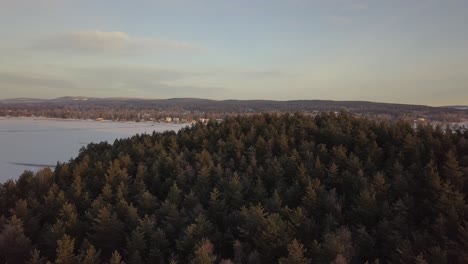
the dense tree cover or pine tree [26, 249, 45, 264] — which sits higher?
the dense tree cover

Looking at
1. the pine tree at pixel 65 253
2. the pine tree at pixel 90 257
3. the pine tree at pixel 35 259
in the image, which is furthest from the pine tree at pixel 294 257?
the pine tree at pixel 35 259

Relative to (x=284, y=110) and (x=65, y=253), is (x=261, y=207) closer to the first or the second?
(x=65, y=253)

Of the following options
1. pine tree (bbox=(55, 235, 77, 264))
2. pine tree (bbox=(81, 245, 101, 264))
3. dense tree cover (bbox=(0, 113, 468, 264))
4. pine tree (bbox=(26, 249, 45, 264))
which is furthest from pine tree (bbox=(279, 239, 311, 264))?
pine tree (bbox=(26, 249, 45, 264))

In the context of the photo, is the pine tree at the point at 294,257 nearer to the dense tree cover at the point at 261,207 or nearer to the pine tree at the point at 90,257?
the dense tree cover at the point at 261,207

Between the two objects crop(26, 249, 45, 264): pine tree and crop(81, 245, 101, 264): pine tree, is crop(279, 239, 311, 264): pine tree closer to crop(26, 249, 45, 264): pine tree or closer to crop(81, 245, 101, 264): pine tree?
crop(81, 245, 101, 264): pine tree

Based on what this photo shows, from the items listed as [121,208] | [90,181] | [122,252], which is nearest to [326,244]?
[122,252]

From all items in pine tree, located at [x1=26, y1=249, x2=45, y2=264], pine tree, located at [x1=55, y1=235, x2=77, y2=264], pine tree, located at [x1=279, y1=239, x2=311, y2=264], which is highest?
pine tree, located at [x1=279, y1=239, x2=311, y2=264]

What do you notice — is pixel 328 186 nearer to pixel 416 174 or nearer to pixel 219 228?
pixel 416 174

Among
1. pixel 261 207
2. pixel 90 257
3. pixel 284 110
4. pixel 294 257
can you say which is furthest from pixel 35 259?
pixel 284 110
